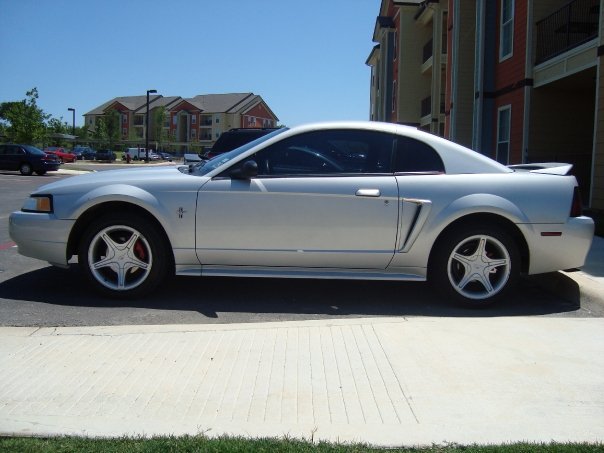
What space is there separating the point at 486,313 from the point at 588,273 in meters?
1.49

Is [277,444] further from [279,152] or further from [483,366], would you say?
[279,152]

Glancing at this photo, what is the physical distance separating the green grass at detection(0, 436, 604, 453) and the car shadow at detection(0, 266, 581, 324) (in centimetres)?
213

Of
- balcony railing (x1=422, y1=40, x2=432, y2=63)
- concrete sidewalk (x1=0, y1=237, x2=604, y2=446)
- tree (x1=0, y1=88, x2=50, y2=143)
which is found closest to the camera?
concrete sidewalk (x1=0, y1=237, x2=604, y2=446)

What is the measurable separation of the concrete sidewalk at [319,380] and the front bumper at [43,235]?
1042mm

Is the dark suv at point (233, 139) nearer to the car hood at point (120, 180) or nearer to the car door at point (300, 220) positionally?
the car hood at point (120, 180)

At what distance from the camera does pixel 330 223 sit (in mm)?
5309

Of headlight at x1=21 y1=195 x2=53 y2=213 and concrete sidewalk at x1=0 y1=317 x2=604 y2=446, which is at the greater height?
headlight at x1=21 y1=195 x2=53 y2=213

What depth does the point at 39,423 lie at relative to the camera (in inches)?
124

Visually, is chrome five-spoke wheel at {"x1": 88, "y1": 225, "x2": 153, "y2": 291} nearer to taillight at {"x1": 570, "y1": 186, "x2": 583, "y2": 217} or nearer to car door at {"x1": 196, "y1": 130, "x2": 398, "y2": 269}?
car door at {"x1": 196, "y1": 130, "x2": 398, "y2": 269}

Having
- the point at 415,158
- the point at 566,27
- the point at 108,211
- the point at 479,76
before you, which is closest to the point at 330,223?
the point at 415,158

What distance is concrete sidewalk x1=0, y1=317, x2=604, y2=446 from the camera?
3.15m

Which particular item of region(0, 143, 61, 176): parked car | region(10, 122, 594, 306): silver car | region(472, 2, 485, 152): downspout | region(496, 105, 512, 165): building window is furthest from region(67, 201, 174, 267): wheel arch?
region(0, 143, 61, 176): parked car

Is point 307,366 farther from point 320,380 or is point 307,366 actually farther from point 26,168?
point 26,168

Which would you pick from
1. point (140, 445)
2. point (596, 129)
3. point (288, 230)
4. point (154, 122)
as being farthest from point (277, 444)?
point (154, 122)
